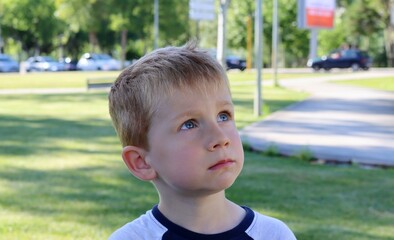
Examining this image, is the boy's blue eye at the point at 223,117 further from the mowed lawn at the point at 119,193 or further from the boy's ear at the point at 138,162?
the mowed lawn at the point at 119,193

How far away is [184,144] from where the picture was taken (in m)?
1.80

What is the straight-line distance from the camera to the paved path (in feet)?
28.4

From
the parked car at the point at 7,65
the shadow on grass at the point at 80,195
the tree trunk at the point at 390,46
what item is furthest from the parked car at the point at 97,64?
the shadow on grass at the point at 80,195

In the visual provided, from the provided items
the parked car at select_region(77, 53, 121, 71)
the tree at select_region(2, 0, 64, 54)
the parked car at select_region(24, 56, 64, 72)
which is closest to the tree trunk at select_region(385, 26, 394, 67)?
the parked car at select_region(77, 53, 121, 71)

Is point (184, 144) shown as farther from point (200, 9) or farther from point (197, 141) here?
point (200, 9)

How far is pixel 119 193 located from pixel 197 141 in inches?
178

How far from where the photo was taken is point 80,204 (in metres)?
5.74

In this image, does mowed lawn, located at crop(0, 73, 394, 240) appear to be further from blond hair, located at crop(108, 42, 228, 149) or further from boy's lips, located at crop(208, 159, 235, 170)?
boy's lips, located at crop(208, 159, 235, 170)

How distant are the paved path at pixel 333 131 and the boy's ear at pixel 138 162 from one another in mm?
6201

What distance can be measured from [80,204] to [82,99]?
1399 cm

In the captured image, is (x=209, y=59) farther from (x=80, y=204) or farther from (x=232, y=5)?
(x=232, y=5)

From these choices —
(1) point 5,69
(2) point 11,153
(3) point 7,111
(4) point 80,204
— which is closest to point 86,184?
(4) point 80,204

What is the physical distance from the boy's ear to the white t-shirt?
3.9 inches

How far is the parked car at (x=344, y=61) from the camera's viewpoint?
47.2 metres
